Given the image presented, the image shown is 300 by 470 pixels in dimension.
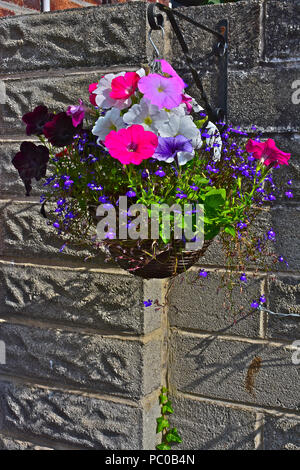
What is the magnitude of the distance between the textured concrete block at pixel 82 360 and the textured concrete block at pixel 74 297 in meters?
0.07

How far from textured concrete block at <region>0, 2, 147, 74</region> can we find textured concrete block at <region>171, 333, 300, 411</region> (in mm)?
1224

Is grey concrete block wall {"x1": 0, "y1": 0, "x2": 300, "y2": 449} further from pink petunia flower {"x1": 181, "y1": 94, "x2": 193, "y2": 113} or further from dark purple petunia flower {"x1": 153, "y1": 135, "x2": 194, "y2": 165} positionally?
dark purple petunia flower {"x1": 153, "y1": 135, "x2": 194, "y2": 165}

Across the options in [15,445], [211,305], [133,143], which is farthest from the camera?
[15,445]

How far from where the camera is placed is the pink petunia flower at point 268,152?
5.96 feet

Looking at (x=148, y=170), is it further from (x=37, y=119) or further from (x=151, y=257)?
(x=37, y=119)

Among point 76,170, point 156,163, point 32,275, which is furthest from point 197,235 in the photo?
point 32,275

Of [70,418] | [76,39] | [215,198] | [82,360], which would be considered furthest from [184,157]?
[70,418]

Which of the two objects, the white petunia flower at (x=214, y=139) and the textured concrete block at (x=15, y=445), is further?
the textured concrete block at (x=15, y=445)

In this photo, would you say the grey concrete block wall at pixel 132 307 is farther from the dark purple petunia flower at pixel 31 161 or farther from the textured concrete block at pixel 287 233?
the dark purple petunia flower at pixel 31 161

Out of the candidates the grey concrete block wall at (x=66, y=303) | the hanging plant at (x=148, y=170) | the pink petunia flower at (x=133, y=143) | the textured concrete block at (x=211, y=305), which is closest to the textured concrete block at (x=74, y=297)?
the grey concrete block wall at (x=66, y=303)

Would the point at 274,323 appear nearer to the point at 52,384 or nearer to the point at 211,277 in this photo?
the point at 211,277

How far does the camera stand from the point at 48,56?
7.70ft

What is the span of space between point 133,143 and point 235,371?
44.4 inches

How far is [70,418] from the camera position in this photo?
2422 mm
